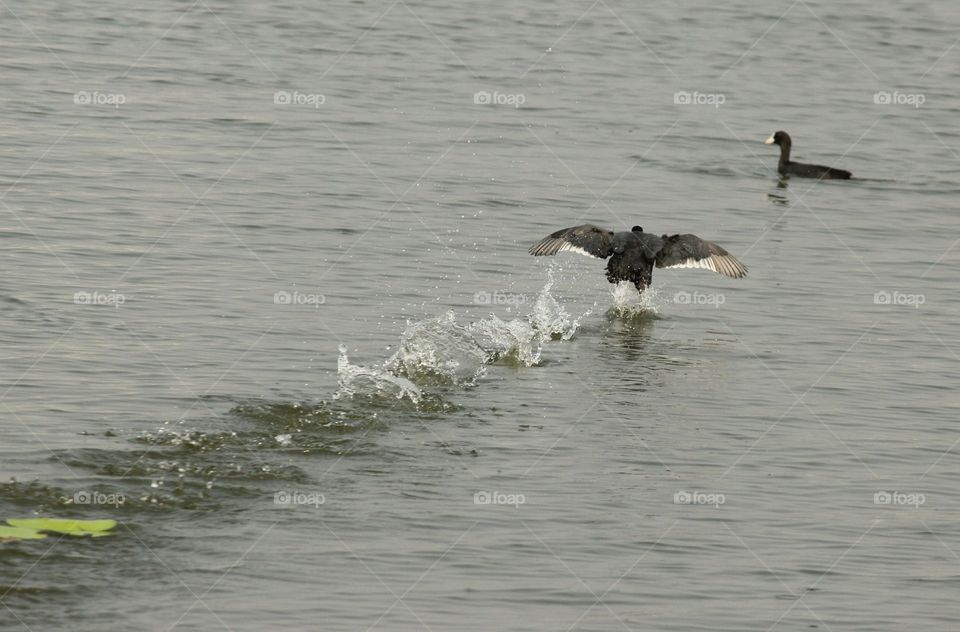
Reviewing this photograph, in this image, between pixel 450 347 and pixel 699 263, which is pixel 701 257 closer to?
pixel 699 263

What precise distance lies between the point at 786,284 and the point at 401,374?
18.5 ft

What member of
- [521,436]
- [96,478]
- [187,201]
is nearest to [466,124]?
[187,201]

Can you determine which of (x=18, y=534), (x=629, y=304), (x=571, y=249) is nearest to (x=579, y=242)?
(x=571, y=249)

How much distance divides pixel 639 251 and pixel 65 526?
24.3 ft

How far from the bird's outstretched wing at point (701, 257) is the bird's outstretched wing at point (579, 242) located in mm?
569

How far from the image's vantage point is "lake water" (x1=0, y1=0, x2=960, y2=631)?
8117 mm

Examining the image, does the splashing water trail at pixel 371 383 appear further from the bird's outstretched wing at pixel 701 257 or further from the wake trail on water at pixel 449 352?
the bird's outstretched wing at pixel 701 257

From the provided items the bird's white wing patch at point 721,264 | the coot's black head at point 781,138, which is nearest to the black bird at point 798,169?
the coot's black head at point 781,138

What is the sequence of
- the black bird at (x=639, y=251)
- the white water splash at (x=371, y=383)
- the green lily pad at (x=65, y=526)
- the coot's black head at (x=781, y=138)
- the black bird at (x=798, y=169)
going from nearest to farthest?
1. the green lily pad at (x=65, y=526)
2. the white water splash at (x=371, y=383)
3. the black bird at (x=639, y=251)
4. the black bird at (x=798, y=169)
5. the coot's black head at (x=781, y=138)

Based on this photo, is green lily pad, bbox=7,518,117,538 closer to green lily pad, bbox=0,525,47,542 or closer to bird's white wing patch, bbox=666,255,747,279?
green lily pad, bbox=0,525,47,542

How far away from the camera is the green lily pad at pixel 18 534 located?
791cm

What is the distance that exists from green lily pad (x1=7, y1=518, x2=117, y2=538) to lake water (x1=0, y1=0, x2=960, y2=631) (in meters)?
0.12

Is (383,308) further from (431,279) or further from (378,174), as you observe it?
(378,174)

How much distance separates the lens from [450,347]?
39.8ft
